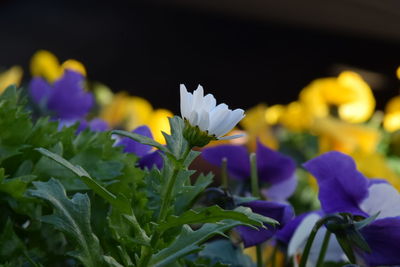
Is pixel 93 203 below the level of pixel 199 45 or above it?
below

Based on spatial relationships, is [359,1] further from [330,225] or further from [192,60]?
[330,225]

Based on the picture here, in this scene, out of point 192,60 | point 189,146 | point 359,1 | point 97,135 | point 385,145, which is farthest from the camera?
point 192,60

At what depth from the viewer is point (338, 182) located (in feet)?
1.35

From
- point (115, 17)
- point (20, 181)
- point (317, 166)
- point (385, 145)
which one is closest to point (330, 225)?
point (317, 166)

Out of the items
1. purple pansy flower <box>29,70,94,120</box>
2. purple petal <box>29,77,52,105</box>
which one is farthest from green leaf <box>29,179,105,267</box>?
purple petal <box>29,77,52,105</box>

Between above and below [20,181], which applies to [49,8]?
above

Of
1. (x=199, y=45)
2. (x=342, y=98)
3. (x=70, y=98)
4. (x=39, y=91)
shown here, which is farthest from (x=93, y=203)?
(x=199, y=45)

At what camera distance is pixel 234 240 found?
0.47m

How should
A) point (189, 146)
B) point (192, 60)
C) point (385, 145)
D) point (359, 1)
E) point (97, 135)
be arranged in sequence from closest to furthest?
point (189, 146), point (97, 135), point (385, 145), point (359, 1), point (192, 60)

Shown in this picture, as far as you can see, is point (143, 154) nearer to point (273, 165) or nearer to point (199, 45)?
point (273, 165)

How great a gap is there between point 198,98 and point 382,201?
0.16m

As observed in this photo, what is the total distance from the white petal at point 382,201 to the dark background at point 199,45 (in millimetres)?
2459

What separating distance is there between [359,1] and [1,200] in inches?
106

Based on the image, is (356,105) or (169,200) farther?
(356,105)
